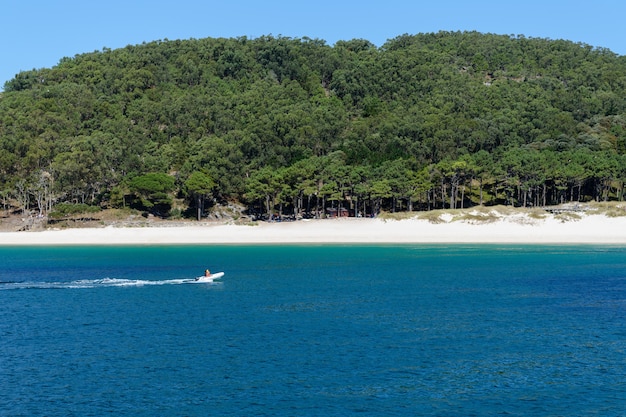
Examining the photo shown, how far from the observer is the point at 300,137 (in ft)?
429

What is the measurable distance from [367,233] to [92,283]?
47.1 meters

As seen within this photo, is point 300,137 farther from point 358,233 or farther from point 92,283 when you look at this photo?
point 92,283

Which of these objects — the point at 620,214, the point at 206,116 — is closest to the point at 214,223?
the point at 206,116

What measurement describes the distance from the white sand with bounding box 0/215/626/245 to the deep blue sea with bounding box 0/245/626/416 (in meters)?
30.2

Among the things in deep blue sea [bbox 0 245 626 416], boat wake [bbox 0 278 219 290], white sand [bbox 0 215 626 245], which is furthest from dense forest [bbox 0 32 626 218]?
boat wake [bbox 0 278 219 290]

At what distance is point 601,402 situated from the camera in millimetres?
23219

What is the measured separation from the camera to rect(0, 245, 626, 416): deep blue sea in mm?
23750

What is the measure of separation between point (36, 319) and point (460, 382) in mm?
23915

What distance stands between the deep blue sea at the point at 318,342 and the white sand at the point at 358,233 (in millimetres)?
30181

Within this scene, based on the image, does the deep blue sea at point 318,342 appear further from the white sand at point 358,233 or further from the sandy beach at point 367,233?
the white sand at point 358,233

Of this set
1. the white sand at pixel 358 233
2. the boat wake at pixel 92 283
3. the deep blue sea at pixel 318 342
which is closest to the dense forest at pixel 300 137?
the white sand at pixel 358 233

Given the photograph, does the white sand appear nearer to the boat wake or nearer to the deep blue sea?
the deep blue sea

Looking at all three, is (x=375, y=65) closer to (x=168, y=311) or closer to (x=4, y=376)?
(x=168, y=311)

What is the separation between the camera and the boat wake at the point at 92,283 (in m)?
51.5
